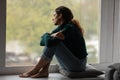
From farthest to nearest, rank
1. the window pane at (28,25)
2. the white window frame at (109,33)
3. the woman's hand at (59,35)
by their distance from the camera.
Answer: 1. the white window frame at (109,33)
2. the window pane at (28,25)
3. the woman's hand at (59,35)

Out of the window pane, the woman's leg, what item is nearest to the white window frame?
the window pane

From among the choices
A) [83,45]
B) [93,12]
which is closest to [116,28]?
[93,12]

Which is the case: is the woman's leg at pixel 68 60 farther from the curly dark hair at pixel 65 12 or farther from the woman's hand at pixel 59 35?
the curly dark hair at pixel 65 12

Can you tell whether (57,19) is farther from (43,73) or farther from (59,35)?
(43,73)

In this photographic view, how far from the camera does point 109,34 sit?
277cm

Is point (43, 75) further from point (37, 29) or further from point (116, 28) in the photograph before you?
point (116, 28)

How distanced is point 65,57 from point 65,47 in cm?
8

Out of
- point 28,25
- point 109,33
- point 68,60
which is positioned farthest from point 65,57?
point 109,33

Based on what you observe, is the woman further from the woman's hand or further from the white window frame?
the white window frame

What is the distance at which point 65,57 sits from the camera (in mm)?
2389

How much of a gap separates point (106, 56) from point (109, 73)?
2.16 ft

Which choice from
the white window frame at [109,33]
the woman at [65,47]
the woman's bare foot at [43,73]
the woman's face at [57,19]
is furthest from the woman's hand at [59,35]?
the white window frame at [109,33]

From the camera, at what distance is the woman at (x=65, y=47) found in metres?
2.37

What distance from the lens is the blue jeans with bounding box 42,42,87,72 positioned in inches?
93.0
